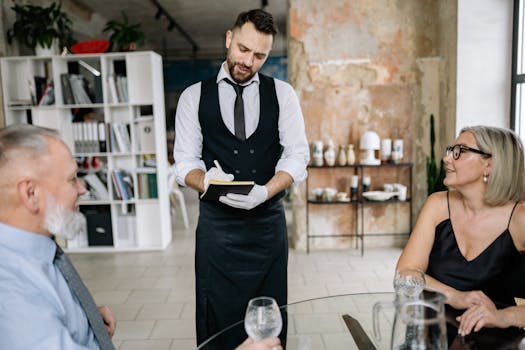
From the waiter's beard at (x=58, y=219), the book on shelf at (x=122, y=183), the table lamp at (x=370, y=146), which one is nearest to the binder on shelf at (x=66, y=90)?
the book on shelf at (x=122, y=183)

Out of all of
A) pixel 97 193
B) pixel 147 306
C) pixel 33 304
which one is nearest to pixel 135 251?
pixel 97 193

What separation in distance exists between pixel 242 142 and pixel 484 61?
293 centimetres

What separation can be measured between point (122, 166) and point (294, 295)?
103 inches

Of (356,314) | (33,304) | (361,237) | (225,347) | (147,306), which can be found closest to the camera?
(33,304)

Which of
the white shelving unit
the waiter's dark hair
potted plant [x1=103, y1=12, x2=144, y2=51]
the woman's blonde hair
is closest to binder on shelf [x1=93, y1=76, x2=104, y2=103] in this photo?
the white shelving unit

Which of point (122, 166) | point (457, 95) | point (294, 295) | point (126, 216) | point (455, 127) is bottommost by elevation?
point (294, 295)

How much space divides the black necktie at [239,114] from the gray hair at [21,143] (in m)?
1.05

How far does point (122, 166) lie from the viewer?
5090mm

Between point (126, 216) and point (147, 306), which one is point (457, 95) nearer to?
point (147, 306)

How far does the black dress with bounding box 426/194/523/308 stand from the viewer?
172cm

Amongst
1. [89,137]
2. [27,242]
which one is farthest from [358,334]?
[89,137]

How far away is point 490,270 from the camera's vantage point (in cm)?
172

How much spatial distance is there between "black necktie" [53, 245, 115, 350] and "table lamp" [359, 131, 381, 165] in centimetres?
371

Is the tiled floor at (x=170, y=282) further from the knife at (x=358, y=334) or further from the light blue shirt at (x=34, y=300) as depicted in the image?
the light blue shirt at (x=34, y=300)
